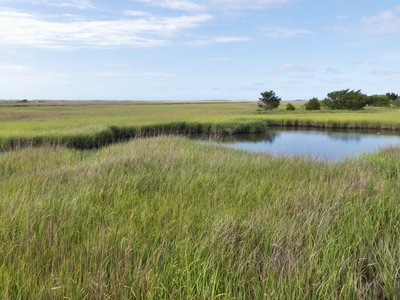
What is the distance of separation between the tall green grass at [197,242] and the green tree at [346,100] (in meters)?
57.5

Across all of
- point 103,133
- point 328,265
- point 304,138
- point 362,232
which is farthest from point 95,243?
point 304,138

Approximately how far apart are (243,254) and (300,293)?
72cm

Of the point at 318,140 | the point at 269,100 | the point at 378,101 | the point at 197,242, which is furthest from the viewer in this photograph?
the point at 378,101

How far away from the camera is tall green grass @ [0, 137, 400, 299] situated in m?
2.42

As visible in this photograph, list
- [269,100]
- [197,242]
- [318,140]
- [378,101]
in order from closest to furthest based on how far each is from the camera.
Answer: [197,242], [318,140], [269,100], [378,101]

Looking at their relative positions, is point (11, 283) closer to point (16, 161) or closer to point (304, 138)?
point (16, 161)

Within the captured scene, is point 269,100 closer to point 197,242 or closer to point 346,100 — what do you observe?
point 346,100

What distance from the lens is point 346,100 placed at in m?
57.9

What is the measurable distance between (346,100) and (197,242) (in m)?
61.3

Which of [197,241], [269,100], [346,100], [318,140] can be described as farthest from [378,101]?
[197,241]

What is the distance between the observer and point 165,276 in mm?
2566

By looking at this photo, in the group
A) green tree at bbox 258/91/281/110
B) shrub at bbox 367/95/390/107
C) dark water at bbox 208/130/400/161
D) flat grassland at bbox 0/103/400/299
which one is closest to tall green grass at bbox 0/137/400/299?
flat grassland at bbox 0/103/400/299

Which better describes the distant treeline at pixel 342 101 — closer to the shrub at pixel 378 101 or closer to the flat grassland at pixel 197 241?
the shrub at pixel 378 101

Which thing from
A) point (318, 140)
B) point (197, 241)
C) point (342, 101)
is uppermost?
point (342, 101)
